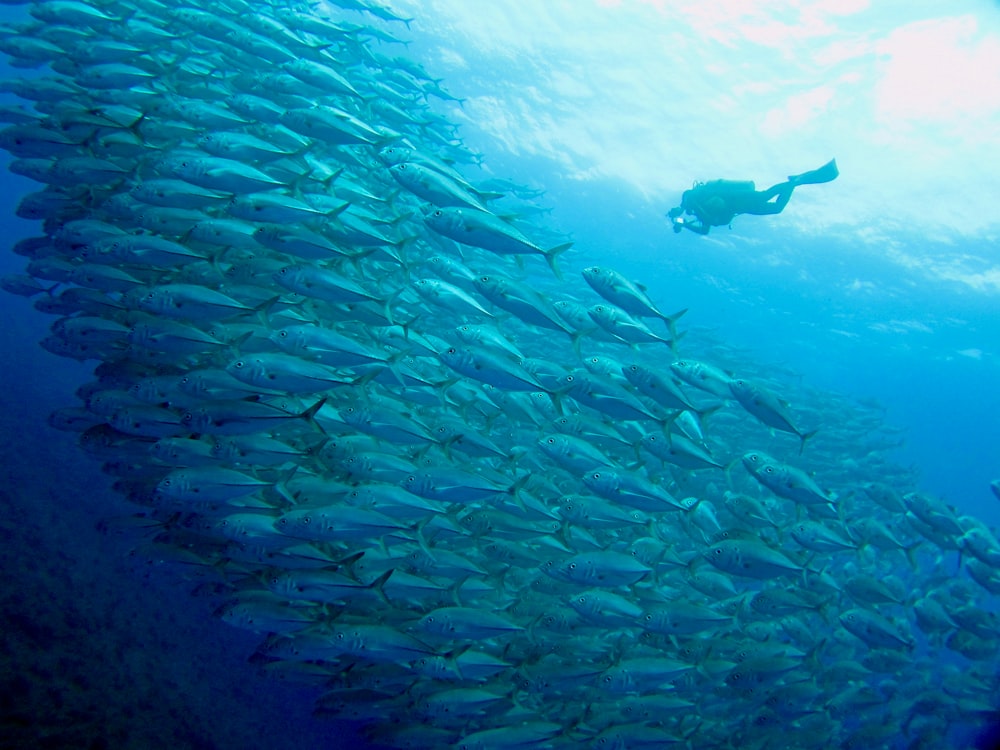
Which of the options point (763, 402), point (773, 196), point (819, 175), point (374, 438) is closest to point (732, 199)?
point (773, 196)

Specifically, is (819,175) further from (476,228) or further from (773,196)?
(476,228)

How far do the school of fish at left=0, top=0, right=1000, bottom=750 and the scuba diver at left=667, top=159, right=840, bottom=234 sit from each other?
377cm

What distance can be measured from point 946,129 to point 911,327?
14484 millimetres

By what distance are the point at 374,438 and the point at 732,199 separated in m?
6.91

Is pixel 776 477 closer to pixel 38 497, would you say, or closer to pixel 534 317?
pixel 534 317

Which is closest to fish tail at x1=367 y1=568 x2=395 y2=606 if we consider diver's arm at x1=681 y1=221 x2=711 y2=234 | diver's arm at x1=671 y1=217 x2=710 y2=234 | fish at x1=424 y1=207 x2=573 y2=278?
fish at x1=424 y1=207 x2=573 y2=278

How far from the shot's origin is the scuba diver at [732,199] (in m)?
8.94

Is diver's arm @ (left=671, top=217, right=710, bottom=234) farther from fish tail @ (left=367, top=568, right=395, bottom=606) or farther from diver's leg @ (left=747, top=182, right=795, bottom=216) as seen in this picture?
fish tail @ (left=367, top=568, right=395, bottom=606)

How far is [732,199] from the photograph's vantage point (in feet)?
29.5

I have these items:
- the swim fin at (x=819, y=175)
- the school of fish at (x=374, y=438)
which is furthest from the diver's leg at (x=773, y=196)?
the school of fish at (x=374, y=438)

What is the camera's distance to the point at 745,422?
13.2m

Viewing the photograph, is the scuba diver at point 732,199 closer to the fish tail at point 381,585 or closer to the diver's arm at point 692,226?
the diver's arm at point 692,226

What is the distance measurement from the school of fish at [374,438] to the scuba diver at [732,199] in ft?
12.4

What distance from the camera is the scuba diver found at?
8.94m
